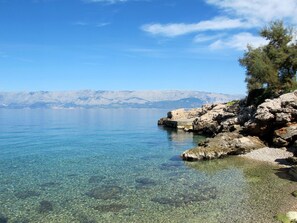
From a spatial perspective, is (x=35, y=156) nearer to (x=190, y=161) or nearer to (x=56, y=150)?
(x=56, y=150)

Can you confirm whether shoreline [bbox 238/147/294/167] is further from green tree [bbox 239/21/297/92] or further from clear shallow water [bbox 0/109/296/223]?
green tree [bbox 239/21/297/92]

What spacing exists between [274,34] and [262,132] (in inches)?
1370

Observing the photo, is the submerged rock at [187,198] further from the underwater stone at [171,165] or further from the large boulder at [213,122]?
the large boulder at [213,122]

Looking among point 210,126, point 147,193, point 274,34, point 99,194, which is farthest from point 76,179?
point 274,34

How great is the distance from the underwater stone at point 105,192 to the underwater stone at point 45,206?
3793 mm

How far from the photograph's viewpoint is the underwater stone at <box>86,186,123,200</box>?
1121 inches

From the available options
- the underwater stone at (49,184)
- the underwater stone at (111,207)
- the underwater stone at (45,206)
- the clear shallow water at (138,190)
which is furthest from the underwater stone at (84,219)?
the underwater stone at (49,184)

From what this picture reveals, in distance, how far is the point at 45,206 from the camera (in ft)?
84.5

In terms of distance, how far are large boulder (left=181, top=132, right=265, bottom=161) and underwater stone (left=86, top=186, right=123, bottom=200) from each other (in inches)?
626

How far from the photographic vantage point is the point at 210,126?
75625 millimetres

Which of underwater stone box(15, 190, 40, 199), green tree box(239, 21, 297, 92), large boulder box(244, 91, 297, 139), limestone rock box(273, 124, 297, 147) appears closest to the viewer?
underwater stone box(15, 190, 40, 199)

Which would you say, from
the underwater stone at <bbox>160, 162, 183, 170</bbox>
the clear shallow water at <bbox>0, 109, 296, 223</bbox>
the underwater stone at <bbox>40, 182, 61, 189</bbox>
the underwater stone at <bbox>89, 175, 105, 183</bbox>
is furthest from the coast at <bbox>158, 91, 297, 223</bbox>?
the underwater stone at <bbox>40, 182, 61, 189</bbox>

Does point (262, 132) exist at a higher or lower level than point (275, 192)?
higher

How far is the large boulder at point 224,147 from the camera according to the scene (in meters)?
44.0
